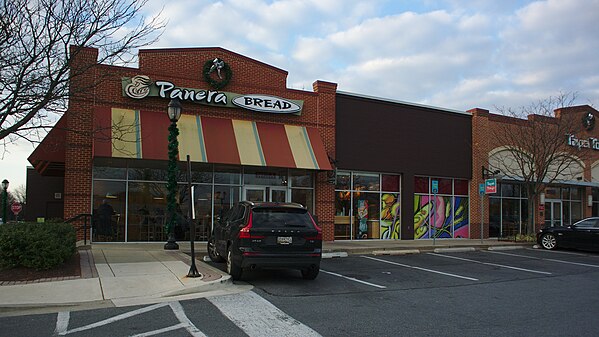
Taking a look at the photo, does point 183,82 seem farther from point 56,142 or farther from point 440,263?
point 440,263

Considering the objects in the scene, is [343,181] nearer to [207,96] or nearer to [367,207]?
[367,207]

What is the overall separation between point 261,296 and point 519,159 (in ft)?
61.8

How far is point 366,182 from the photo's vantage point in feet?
68.1

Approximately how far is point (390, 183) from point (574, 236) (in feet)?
24.4

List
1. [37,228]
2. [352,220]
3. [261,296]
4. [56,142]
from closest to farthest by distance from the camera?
[261,296] → [37,228] → [56,142] → [352,220]

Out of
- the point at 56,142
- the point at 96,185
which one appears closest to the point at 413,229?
the point at 96,185

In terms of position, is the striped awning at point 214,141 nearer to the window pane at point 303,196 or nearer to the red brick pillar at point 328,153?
the red brick pillar at point 328,153

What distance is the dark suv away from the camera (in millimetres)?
9672

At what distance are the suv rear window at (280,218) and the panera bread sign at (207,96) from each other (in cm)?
806

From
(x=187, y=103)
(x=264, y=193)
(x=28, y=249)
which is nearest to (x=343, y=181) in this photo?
(x=264, y=193)

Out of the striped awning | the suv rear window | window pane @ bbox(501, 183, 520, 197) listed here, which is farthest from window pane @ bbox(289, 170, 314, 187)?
window pane @ bbox(501, 183, 520, 197)

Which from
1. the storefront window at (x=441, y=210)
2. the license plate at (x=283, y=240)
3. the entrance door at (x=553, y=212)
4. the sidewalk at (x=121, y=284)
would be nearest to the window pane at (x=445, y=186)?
the storefront window at (x=441, y=210)

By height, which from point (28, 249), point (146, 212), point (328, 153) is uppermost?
point (328, 153)

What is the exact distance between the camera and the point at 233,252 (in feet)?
32.8
